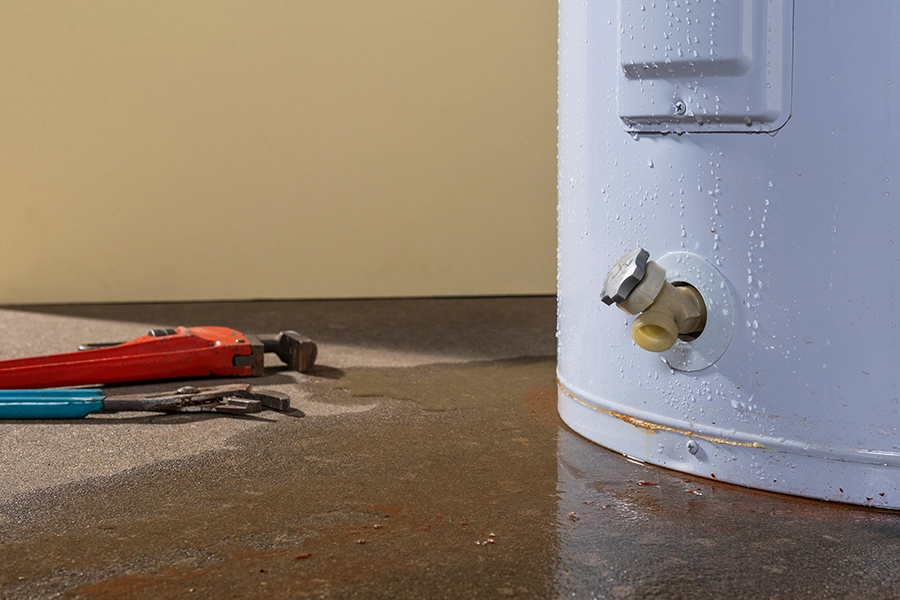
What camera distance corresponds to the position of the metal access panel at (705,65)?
→ 161 centimetres

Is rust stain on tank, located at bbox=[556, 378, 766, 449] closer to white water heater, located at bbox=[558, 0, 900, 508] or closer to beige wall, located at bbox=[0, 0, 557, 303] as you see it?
white water heater, located at bbox=[558, 0, 900, 508]

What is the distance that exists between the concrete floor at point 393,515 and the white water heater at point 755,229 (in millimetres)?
127

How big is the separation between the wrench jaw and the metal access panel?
3.74 ft

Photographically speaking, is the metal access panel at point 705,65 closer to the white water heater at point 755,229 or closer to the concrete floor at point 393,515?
the white water heater at point 755,229

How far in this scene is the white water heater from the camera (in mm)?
1584

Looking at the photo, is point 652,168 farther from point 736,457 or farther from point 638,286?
point 736,457

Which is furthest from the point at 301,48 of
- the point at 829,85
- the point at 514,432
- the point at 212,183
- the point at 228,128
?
the point at 829,85

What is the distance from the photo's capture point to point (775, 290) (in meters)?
1.67

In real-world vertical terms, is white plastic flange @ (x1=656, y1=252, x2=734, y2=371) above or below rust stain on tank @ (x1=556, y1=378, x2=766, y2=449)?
above

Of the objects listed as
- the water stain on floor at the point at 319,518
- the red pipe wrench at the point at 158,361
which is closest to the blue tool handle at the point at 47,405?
the red pipe wrench at the point at 158,361

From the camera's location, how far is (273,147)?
4.07m

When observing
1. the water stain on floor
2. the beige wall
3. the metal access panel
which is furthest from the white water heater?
the beige wall

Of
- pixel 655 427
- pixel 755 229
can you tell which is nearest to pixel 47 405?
pixel 655 427

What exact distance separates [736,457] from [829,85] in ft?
2.37
